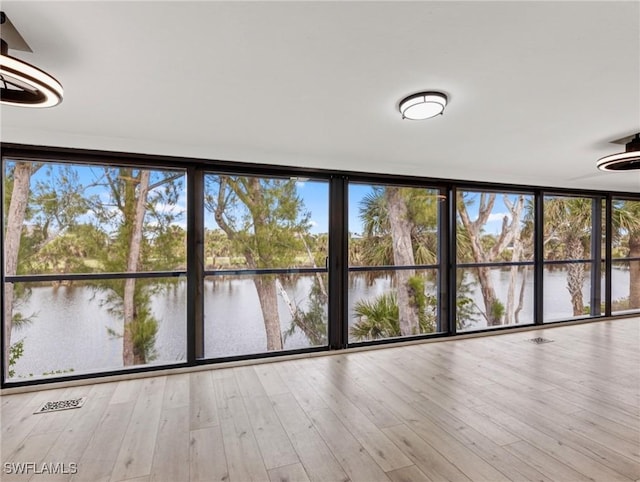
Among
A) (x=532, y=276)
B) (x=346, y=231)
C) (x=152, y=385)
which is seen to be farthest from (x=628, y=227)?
(x=152, y=385)

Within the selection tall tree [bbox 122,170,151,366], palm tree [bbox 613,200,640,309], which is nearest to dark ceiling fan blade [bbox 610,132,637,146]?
palm tree [bbox 613,200,640,309]

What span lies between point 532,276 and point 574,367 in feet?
7.19

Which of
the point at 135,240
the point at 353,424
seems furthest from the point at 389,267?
the point at 135,240

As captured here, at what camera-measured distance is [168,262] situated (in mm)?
3607

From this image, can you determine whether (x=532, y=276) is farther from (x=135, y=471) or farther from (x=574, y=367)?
(x=135, y=471)

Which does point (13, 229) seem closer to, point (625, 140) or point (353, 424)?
point (353, 424)

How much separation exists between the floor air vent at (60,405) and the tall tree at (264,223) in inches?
73.9

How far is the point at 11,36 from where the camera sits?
164 centimetres

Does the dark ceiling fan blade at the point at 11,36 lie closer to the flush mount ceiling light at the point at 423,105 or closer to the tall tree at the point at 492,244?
the flush mount ceiling light at the point at 423,105

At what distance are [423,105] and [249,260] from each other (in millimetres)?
2562

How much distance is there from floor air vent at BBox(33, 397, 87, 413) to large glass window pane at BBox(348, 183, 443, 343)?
2.91 m

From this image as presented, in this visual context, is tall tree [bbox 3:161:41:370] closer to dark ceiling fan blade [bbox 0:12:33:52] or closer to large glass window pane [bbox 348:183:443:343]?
dark ceiling fan blade [bbox 0:12:33:52]

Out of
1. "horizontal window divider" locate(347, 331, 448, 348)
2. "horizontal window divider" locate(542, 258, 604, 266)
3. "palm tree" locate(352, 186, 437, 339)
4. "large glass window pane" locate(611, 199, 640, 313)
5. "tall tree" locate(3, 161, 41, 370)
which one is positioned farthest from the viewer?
"large glass window pane" locate(611, 199, 640, 313)

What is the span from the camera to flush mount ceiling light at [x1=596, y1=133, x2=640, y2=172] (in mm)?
3164
